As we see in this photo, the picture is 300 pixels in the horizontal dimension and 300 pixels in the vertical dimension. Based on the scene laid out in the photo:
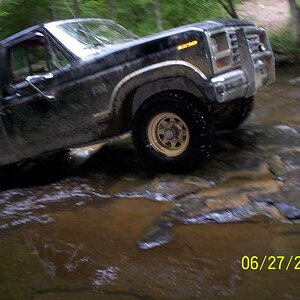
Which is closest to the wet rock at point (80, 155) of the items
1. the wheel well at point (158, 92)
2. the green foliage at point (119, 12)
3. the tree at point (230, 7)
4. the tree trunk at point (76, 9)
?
the wheel well at point (158, 92)

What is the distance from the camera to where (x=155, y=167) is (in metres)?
4.97

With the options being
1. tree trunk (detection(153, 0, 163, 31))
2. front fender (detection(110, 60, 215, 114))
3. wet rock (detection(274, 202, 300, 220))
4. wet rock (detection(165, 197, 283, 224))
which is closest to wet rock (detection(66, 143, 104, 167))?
front fender (detection(110, 60, 215, 114))

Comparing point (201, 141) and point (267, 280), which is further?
point (201, 141)

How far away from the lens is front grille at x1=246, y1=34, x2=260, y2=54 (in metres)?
5.03

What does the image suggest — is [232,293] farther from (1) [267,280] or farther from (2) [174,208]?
(2) [174,208]

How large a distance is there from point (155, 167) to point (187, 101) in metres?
0.89

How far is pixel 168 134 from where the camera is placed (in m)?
4.78

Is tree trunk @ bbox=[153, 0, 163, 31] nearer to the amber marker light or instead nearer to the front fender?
the front fender

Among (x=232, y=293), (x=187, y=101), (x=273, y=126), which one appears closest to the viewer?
(x=232, y=293)

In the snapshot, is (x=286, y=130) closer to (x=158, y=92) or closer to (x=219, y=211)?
(x=158, y=92)

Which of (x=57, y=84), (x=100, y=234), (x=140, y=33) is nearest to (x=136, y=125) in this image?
(x=57, y=84)

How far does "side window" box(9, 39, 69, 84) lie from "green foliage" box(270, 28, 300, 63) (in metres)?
6.87

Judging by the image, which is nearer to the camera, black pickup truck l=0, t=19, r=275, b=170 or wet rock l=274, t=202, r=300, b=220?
wet rock l=274, t=202, r=300, b=220

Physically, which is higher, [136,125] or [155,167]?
[136,125]
